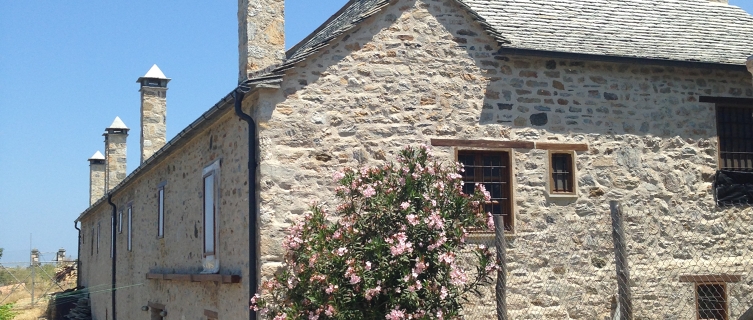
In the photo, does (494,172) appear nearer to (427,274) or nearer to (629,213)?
(629,213)

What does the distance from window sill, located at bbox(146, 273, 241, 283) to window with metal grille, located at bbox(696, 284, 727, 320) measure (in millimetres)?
6106

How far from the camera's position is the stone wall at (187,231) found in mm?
10664

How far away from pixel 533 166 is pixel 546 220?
2.34 ft

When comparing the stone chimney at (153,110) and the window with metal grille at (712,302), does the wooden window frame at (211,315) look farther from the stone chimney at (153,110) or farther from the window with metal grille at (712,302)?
the stone chimney at (153,110)

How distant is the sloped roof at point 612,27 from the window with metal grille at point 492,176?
144cm

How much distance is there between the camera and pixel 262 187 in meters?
9.73

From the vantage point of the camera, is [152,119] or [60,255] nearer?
[152,119]

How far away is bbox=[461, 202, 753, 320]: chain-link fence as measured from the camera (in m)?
10.7

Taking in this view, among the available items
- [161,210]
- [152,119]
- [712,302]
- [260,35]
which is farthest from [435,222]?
[152,119]

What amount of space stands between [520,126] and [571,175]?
96 centimetres

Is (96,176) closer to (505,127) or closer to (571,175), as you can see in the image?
(505,127)

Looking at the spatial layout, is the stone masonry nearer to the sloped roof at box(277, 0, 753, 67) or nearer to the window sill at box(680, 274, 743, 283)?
the sloped roof at box(277, 0, 753, 67)

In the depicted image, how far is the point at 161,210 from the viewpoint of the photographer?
15.7 meters

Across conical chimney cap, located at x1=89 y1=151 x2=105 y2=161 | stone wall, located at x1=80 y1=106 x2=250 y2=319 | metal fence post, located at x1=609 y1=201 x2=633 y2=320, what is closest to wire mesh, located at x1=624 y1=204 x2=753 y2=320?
metal fence post, located at x1=609 y1=201 x2=633 y2=320
